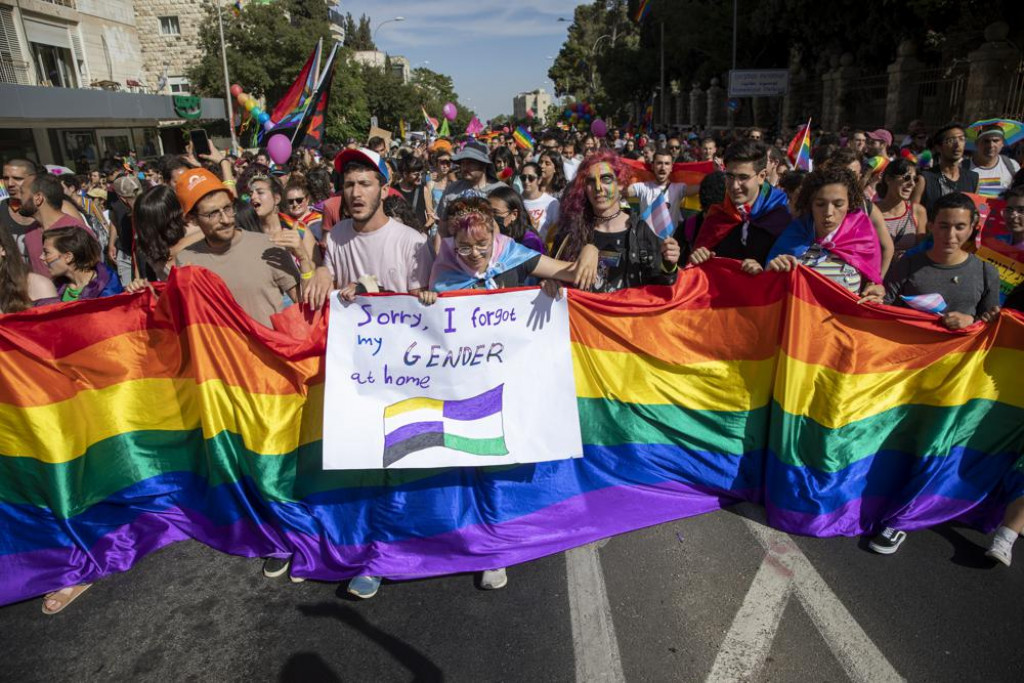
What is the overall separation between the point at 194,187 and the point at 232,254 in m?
0.38

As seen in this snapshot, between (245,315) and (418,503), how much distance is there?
4.08 feet

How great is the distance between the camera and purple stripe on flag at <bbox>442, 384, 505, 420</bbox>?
127 inches

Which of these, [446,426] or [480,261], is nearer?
[446,426]

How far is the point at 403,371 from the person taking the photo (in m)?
3.24

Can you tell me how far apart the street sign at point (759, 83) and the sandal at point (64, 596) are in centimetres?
2735

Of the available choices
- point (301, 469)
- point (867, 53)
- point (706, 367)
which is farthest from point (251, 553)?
point (867, 53)

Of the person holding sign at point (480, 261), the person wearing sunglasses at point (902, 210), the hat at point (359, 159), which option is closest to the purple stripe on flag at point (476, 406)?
the person holding sign at point (480, 261)

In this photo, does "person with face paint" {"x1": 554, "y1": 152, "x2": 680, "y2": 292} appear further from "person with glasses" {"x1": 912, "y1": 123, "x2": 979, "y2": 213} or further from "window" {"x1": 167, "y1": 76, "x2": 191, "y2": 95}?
"window" {"x1": 167, "y1": 76, "x2": 191, "y2": 95}

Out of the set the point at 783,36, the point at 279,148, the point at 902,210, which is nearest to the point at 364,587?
the point at 902,210

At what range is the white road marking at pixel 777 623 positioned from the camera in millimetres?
2592

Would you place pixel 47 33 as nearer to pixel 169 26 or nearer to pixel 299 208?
pixel 169 26

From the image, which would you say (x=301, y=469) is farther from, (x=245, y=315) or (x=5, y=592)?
(x=5, y=592)

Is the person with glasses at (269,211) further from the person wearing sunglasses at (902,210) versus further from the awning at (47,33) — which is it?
the awning at (47,33)

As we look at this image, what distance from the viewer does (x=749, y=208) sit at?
13.2ft
